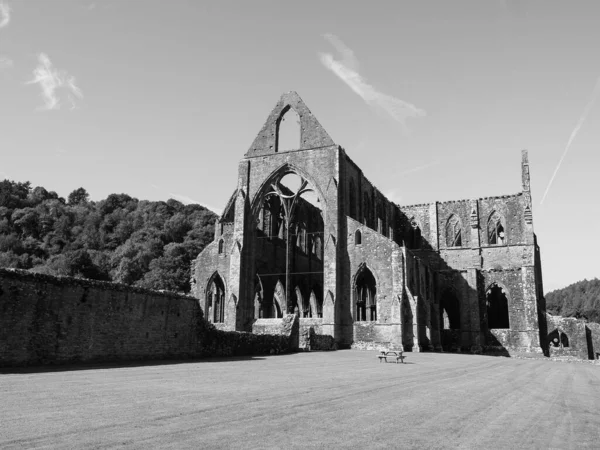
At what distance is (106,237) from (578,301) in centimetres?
9709

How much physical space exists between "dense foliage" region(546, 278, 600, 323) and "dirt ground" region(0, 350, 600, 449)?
89.8m

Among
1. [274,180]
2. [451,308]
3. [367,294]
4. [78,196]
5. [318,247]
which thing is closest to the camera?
[274,180]

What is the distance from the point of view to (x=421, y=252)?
50.1m

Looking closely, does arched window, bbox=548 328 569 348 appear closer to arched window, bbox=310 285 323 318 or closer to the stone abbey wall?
arched window, bbox=310 285 323 318

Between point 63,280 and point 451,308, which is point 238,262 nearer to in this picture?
point 63,280

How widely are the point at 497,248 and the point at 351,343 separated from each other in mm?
21166

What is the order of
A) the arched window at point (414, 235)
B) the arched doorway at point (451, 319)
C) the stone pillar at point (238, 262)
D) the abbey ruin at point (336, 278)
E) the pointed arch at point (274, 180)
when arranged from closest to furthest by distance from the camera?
the abbey ruin at point (336, 278) < the stone pillar at point (238, 262) < the pointed arch at point (274, 180) < the arched doorway at point (451, 319) < the arched window at point (414, 235)

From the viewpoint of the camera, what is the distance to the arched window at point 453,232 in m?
49.8

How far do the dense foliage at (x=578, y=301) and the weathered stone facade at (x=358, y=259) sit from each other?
5258 centimetres

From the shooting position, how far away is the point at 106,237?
9200 cm

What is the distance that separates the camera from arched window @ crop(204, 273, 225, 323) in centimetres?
3781

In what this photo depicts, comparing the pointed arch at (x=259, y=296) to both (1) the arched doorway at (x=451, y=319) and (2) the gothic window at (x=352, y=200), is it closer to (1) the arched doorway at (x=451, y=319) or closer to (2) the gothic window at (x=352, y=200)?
(2) the gothic window at (x=352, y=200)

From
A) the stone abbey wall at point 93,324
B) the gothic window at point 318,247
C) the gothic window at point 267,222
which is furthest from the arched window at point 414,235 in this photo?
the stone abbey wall at point 93,324

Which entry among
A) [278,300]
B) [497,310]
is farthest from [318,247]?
[497,310]
